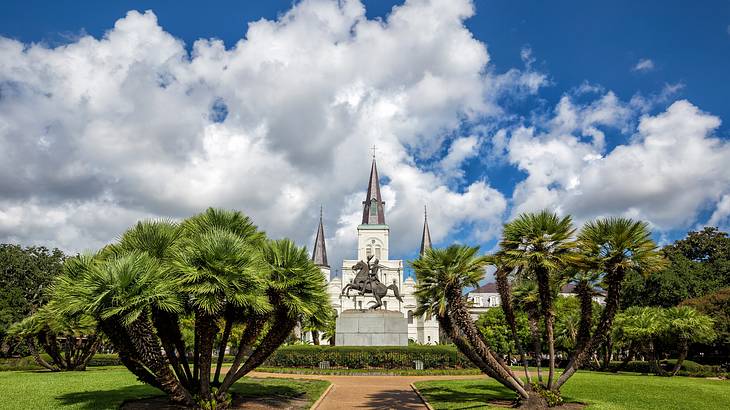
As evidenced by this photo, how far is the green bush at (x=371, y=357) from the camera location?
28.0 m

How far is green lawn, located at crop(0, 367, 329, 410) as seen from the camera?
554 inches

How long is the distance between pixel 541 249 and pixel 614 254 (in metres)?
1.89

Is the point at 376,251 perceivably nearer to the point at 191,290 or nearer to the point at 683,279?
the point at 683,279

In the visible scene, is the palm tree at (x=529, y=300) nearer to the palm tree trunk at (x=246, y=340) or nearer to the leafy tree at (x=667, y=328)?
the palm tree trunk at (x=246, y=340)

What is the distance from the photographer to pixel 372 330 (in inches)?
1198

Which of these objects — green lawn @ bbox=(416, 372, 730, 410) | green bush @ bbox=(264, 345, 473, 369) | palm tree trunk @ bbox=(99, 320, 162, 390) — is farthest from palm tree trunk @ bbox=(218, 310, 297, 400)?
green bush @ bbox=(264, 345, 473, 369)

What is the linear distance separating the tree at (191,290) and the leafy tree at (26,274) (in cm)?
3533

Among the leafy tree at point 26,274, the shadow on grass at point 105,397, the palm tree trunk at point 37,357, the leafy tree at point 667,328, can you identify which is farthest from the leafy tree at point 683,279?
the leafy tree at point 26,274

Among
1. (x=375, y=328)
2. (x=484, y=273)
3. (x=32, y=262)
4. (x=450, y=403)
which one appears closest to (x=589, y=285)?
(x=484, y=273)

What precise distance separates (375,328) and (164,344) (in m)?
18.5

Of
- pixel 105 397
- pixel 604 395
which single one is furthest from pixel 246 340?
pixel 604 395

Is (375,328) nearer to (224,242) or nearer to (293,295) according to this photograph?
(293,295)

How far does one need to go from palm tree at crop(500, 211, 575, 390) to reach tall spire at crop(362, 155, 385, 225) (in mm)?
90556

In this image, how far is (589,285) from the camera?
15.2 metres
